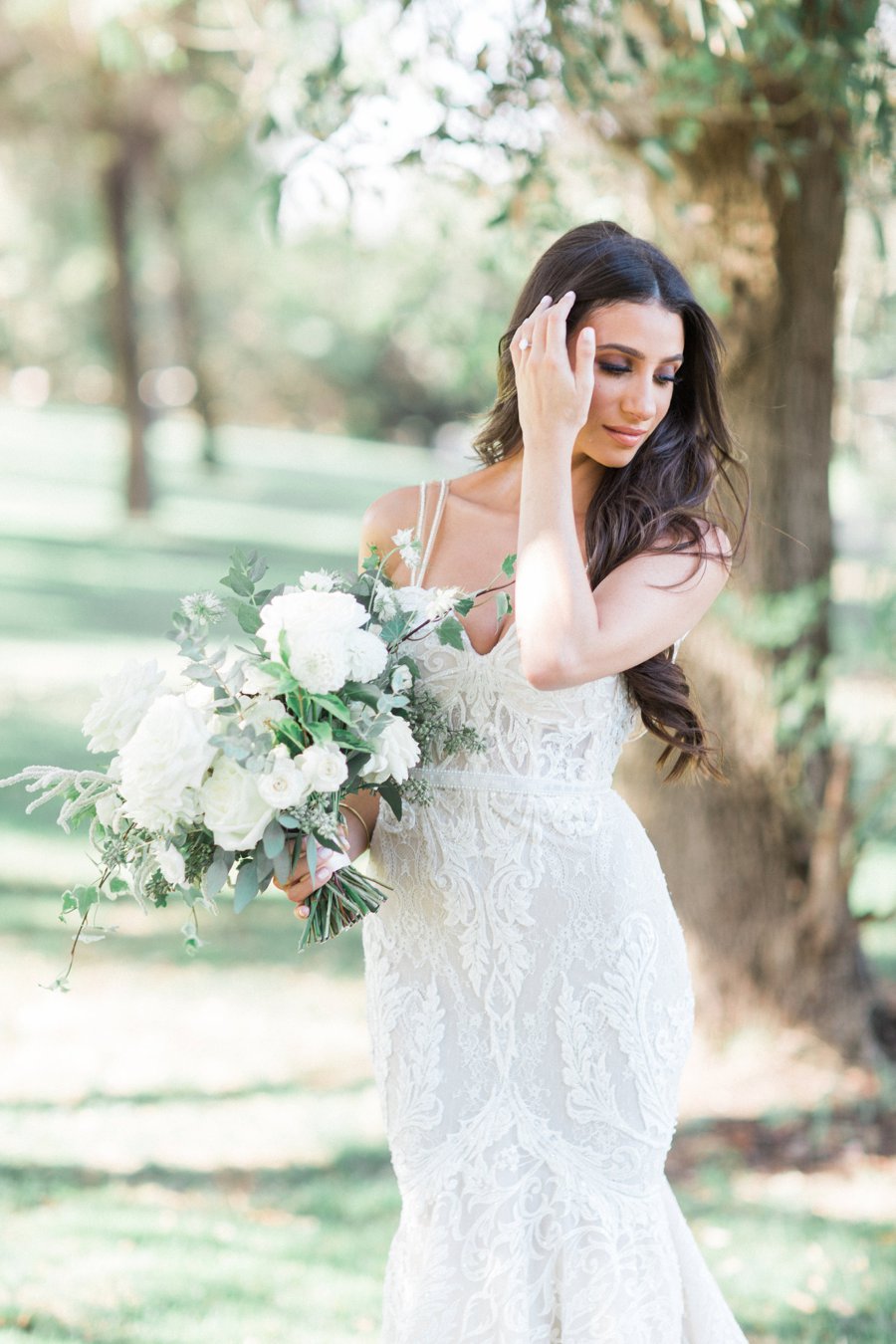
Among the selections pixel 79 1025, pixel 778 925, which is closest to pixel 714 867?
pixel 778 925

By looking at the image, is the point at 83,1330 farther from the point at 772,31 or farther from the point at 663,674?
the point at 772,31

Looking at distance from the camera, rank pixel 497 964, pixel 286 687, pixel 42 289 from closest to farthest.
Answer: pixel 286 687
pixel 497 964
pixel 42 289

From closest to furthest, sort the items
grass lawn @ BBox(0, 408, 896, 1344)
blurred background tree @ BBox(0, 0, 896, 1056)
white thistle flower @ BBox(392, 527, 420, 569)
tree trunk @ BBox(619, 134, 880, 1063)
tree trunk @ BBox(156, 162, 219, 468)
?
white thistle flower @ BBox(392, 527, 420, 569), grass lawn @ BBox(0, 408, 896, 1344), blurred background tree @ BBox(0, 0, 896, 1056), tree trunk @ BBox(619, 134, 880, 1063), tree trunk @ BBox(156, 162, 219, 468)

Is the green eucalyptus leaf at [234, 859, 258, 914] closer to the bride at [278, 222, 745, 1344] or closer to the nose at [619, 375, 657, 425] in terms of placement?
the bride at [278, 222, 745, 1344]

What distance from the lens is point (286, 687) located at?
236 cm

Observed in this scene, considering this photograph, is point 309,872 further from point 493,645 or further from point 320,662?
point 493,645

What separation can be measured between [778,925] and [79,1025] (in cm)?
304

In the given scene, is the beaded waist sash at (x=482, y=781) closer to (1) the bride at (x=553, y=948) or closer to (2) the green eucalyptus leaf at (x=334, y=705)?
(1) the bride at (x=553, y=948)

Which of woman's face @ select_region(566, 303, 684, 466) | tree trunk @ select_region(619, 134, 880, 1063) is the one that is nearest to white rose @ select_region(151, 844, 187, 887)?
woman's face @ select_region(566, 303, 684, 466)

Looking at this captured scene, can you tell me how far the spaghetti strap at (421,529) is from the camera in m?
2.81

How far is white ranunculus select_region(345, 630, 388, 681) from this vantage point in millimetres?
2379

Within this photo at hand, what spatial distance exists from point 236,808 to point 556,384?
2.89ft

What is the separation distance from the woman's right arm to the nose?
478 mm

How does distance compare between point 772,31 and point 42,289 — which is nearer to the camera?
point 772,31
